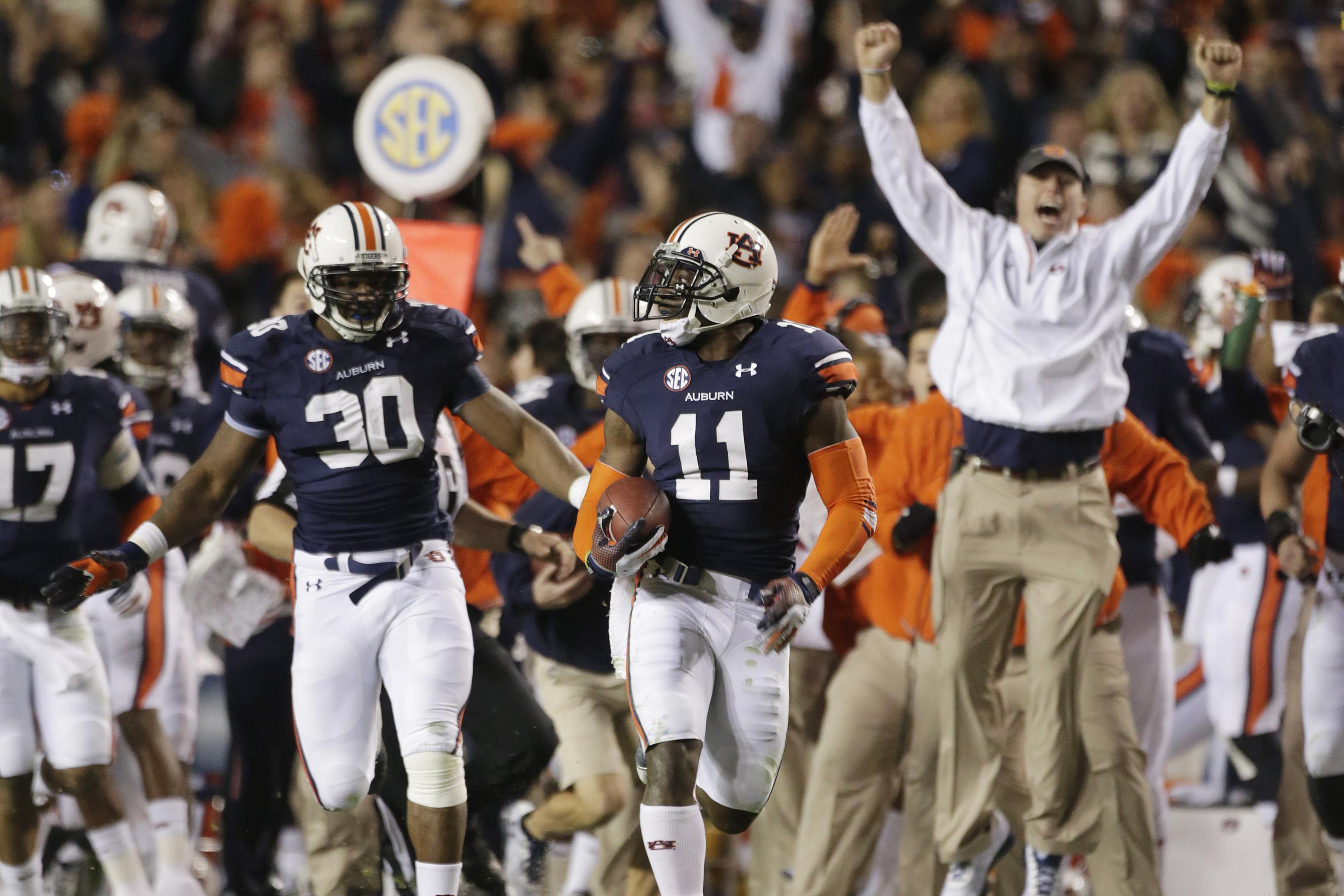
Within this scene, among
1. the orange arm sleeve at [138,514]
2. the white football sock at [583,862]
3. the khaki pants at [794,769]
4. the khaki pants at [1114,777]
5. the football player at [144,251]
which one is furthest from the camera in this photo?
the football player at [144,251]

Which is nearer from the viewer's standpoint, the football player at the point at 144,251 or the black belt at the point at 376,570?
→ the black belt at the point at 376,570

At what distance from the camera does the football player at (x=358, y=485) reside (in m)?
4.86

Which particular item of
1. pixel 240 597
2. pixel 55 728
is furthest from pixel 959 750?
pixel 55 728

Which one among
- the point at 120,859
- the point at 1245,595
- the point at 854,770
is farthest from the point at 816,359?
the point at 1245,595

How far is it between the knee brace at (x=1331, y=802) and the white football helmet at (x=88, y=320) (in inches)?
191

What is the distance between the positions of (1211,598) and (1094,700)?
1.73 m

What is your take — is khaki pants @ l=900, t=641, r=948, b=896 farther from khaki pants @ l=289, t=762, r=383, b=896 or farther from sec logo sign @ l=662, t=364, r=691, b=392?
khaki pants @ l=289, t=762, r=383, b=896

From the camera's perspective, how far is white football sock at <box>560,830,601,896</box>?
6.16m

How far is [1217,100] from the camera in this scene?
554 cm

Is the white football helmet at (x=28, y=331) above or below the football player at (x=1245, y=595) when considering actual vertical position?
above

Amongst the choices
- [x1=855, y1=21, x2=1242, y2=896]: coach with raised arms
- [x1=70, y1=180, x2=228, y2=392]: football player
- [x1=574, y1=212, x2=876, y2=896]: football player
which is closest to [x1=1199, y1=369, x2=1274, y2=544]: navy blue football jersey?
[x1=855, y1=21, x2=1242, y2=896]: coach with raised arms

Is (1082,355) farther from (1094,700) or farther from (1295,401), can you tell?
(1094,700)

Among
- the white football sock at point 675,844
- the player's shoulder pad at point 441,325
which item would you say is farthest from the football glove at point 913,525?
the white football sock at point 675,844

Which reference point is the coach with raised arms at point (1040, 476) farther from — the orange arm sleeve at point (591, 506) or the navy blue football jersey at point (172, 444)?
the navy blue football jersey at point (172, 444)
